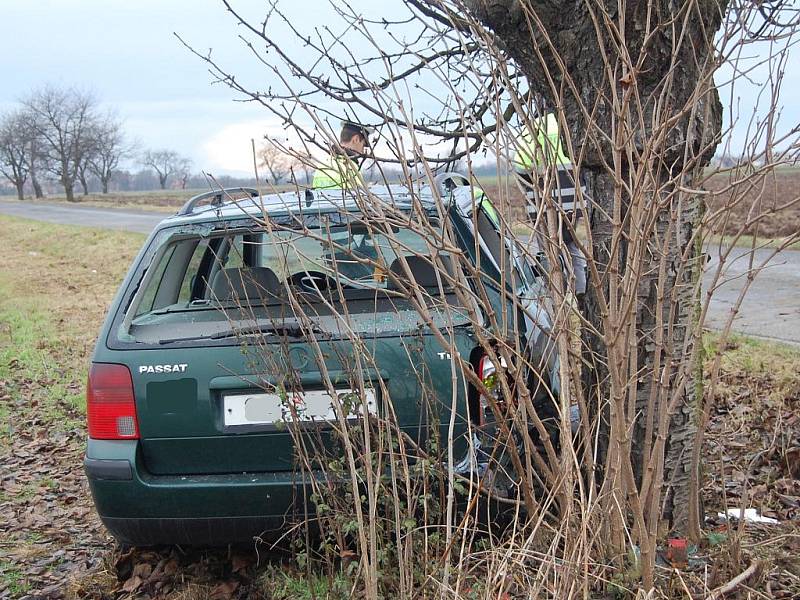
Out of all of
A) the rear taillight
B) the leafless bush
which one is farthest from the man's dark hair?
the rear taillight

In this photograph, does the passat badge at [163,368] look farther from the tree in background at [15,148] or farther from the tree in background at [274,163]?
the tree in background at [15,148]

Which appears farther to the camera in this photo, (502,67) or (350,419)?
(350,419)

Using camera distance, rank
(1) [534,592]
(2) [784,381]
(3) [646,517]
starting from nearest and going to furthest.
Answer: (1) [534,592], (3) [646,517], (2) [784,381]

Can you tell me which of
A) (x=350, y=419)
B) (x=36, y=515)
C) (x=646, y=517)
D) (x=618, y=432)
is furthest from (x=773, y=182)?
(x=36, y=515)

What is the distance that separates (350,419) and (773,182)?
5.61 ft

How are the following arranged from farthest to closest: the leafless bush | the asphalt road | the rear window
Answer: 1. the asphalt road
2. the rear window
3. the leafless bush

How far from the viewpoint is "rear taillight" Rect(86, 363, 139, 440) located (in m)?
3.56

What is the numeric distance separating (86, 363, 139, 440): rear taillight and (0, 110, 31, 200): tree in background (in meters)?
88.5

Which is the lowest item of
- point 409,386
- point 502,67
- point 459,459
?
point 459,459

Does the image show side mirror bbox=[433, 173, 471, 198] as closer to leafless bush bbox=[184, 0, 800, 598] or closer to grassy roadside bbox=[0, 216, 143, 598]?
leafless bush bbox=[184, 0, 800, 598]

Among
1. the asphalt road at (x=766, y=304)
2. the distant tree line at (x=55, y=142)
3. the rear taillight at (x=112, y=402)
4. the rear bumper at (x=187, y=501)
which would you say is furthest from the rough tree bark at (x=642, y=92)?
the distant tree line at (x=55, y=142)

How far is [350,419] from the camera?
133 inches

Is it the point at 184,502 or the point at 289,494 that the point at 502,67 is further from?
the point at 184,502

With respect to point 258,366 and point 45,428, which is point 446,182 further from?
point 45,428
